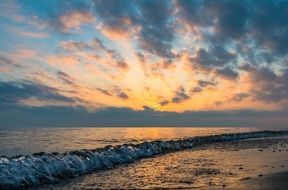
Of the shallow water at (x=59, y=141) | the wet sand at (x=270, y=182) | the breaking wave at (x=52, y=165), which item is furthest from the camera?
the shallow water at (x=59, y=141)

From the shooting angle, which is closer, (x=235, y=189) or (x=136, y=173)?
(x=235, y=189)

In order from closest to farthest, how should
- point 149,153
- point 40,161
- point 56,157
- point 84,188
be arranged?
point 84,188, point 40,161, point 56,157, point 149,153

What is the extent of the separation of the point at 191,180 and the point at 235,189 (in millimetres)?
2859

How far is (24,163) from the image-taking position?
17047mm

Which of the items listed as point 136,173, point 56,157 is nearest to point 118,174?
point 136,173

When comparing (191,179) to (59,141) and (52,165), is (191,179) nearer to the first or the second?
(52,165)

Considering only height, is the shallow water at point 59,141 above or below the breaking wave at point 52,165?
above

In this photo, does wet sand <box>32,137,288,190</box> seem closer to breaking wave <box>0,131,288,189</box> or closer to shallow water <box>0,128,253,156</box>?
breaking wave <box>0,131,288,189</box>

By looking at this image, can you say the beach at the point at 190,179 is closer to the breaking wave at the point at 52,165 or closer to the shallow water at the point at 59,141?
the breaking wave at the point at 52,165

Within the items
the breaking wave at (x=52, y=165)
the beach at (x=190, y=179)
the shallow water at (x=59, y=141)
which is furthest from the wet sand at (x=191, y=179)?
the shallow water at (x=59, y=141)

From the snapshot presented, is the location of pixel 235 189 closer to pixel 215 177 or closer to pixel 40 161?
pixel 215 177

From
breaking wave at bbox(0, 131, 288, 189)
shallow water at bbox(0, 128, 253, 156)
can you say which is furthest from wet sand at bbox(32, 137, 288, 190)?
shallow water at bbox(0, 128, 253, 156)

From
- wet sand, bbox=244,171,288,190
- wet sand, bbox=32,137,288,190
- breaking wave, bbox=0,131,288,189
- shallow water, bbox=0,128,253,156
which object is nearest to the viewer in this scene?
wet sand, bbox=244,171,288,190

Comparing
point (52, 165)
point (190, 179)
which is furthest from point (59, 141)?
point (190, 179)
